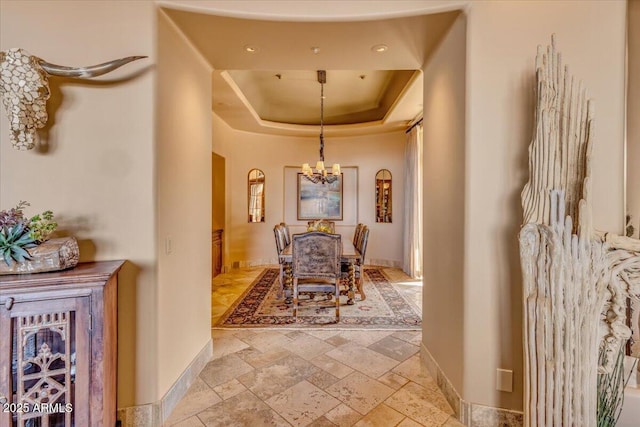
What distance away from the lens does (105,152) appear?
168 centimetres

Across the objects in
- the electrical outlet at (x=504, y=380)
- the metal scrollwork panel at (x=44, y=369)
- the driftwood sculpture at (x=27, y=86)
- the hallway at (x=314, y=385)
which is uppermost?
the driftwood sculpture at (x=27, y=86)

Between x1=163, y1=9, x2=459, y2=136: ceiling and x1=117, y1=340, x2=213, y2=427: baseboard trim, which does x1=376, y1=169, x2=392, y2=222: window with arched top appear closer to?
x1=163, y1=9, x2=459, y2=136: ceiling

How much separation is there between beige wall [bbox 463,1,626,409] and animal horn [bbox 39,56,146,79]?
2089 millimetres

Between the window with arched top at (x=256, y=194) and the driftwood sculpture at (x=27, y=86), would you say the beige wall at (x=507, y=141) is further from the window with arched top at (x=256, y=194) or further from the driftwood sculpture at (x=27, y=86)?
the window with arched top at (x=256, y=194)

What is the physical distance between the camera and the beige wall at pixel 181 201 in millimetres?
1787

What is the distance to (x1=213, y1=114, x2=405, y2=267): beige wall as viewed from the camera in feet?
20.0

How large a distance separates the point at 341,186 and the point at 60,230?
5.19 metres

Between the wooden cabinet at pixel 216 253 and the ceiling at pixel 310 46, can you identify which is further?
the wooden cabinet at pixel 216 253

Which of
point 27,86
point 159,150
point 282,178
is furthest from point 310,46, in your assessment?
point 282,178

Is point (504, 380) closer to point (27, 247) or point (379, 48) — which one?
point (379, 48)

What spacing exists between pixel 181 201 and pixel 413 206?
448cm

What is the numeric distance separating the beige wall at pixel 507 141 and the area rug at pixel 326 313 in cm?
148

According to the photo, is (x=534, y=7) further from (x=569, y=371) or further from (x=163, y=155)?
(x=163, y=155)

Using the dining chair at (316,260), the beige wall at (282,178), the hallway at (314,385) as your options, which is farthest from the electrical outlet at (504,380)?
the beige wall at (282,178)
